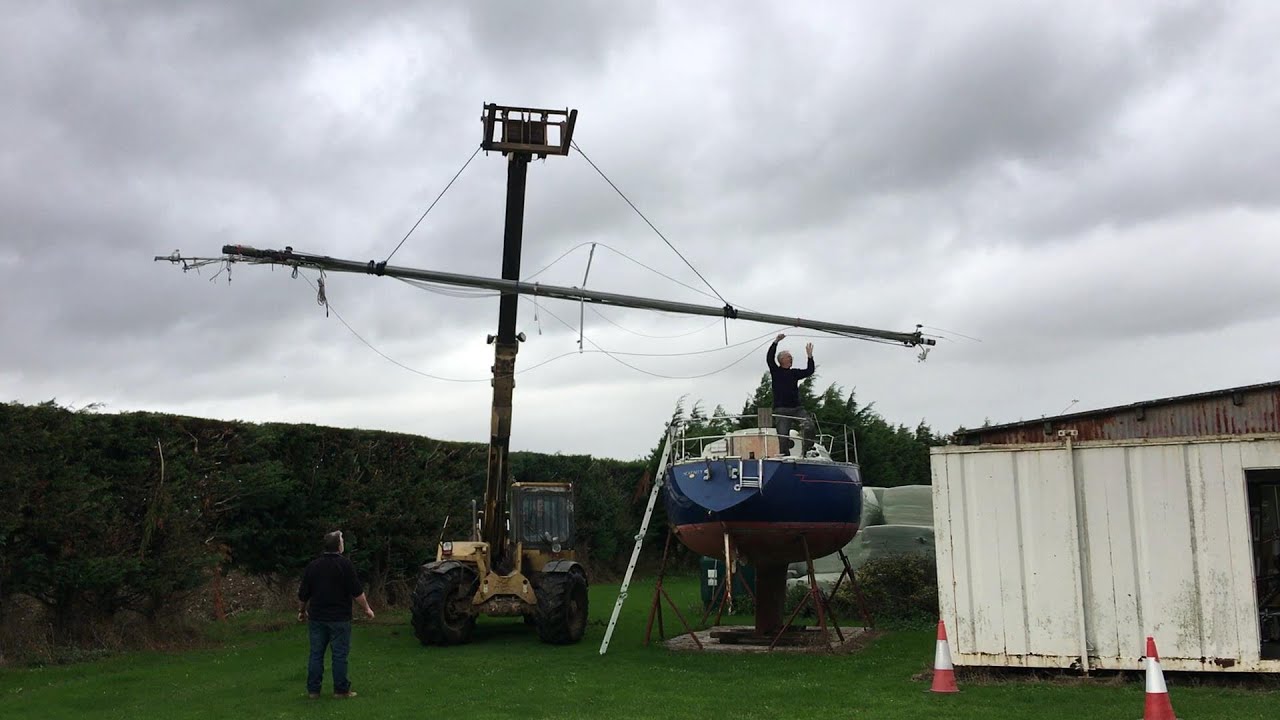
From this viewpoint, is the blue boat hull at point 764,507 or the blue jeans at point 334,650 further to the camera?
the blue boat hull at point 764,507

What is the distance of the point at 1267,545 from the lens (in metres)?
14.3

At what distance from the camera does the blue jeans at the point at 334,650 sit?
37.6ft

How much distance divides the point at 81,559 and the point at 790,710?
1030cm

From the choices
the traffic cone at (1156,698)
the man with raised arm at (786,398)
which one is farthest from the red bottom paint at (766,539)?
the traffic cone at (1156,698)

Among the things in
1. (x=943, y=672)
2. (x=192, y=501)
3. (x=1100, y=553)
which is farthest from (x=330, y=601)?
(x=1100, y=553)

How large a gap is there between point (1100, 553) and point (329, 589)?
8.12 m

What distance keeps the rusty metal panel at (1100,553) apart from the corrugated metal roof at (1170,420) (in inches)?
112

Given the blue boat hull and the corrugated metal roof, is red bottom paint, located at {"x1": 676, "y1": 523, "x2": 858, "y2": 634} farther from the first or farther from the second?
the corrugated metal roof

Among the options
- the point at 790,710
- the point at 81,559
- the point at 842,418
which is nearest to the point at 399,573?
the point at 81,559

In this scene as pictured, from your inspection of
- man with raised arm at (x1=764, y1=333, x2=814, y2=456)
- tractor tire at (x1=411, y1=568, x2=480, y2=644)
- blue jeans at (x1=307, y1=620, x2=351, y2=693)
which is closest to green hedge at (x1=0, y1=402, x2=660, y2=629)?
tractor tire at (x1=411, y1=568, x2=480, y2=644)

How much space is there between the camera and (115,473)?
52.5 ft

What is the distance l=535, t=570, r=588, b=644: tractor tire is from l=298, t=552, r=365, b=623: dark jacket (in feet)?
17.4

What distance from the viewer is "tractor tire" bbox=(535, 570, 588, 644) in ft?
53.8

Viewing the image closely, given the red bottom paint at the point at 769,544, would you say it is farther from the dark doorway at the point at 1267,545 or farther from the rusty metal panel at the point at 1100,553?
the dark doorway at the point at 1267,545
